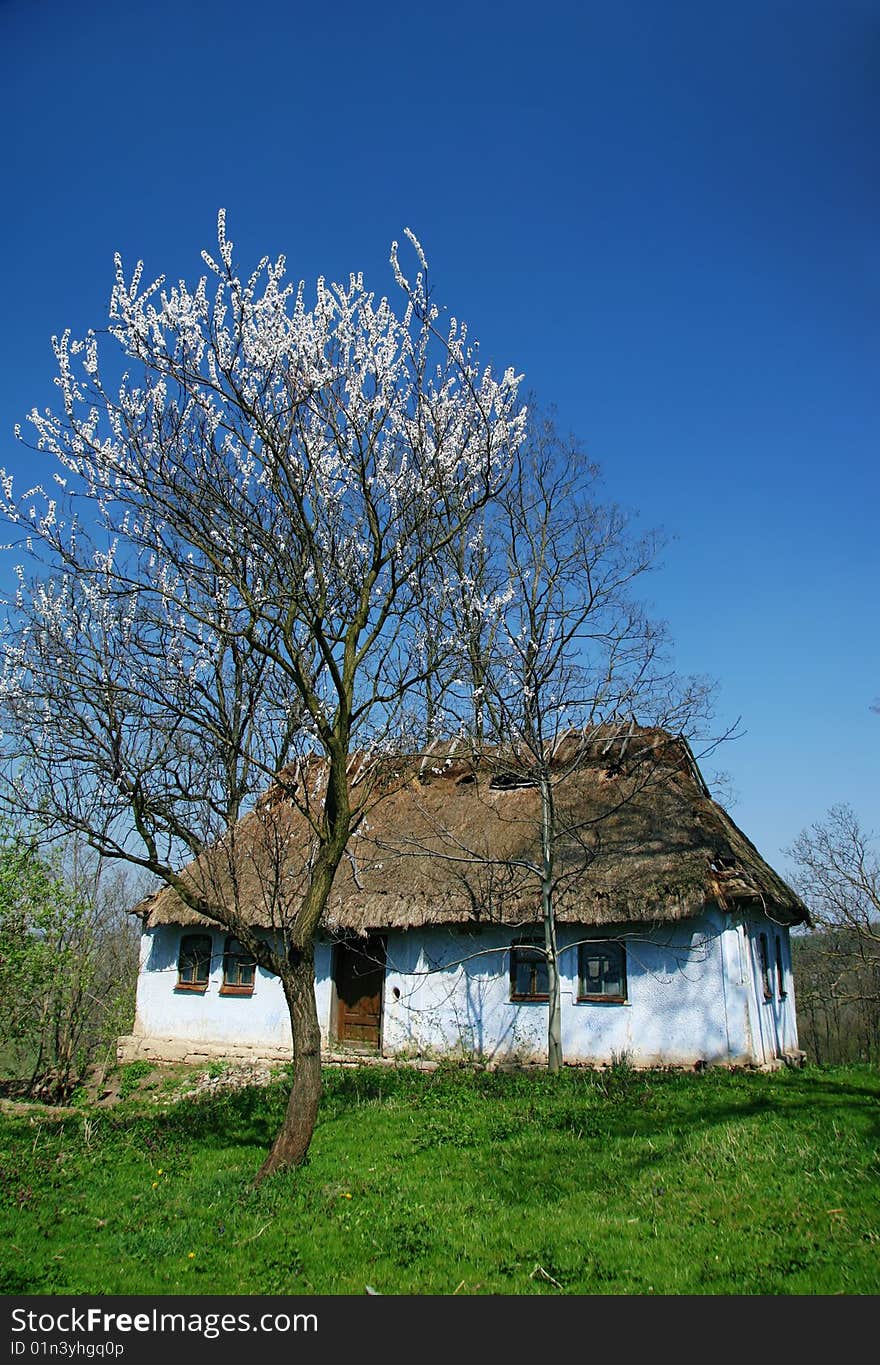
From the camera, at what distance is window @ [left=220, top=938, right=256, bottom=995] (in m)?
17.8

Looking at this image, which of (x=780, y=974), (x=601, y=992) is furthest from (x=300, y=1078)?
(x=780, y=974)

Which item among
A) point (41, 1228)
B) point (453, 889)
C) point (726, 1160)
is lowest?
point (41, 1228)

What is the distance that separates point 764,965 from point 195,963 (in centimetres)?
1153

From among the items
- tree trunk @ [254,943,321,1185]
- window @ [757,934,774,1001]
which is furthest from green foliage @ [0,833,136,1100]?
window @ [757,934,774,1001]

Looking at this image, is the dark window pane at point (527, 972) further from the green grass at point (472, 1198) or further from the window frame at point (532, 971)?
the green grass at point (472, 1198)

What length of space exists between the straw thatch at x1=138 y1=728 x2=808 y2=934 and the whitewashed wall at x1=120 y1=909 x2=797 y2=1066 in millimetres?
580

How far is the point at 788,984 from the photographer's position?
61.0ft

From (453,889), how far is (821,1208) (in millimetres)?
10170

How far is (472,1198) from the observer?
699cm

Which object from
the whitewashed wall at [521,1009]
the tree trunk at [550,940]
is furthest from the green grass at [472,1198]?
the whitewashed wall at [521,1009]
